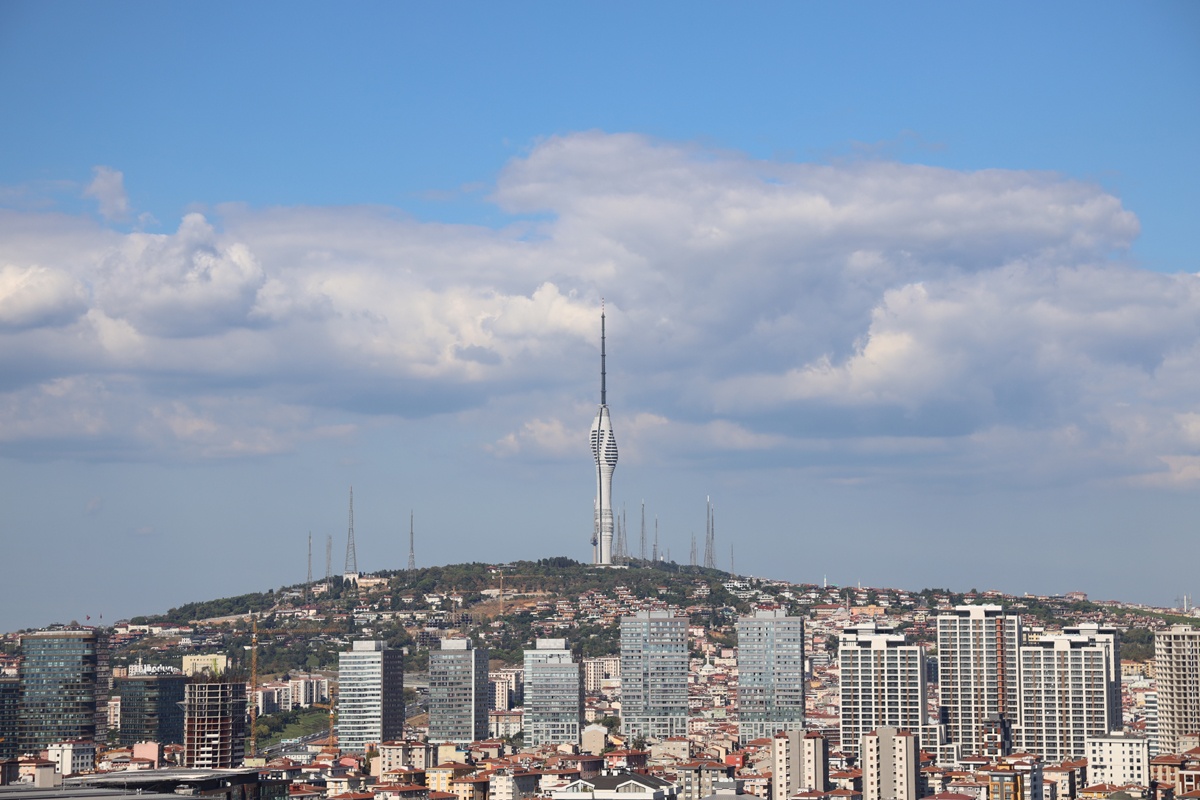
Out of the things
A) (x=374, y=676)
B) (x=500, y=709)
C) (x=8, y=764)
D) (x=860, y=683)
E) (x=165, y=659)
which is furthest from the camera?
(x=165, y=659)

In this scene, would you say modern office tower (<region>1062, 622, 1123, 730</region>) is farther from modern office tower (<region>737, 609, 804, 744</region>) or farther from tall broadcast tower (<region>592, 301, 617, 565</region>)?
tall broadcast tower (<region>592, 301, 617, 565</region>)

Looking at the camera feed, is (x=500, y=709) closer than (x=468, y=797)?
No

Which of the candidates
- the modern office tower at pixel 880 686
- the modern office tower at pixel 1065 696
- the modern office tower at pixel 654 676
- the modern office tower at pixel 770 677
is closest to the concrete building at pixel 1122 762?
the modern office tower at pixel 1065 696

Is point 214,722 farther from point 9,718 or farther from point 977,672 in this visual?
point 977,672

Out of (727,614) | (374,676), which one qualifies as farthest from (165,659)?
(727,614)

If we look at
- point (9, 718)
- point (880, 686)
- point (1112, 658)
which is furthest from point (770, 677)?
point (9, 718)

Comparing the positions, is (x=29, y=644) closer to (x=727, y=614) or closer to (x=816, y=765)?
(x=816, y=765)

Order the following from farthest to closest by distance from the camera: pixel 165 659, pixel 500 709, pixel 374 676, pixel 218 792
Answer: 1. pixel 165 659
2. pixel 500 709
3. pixel 374 676
4. pixel 218 792
